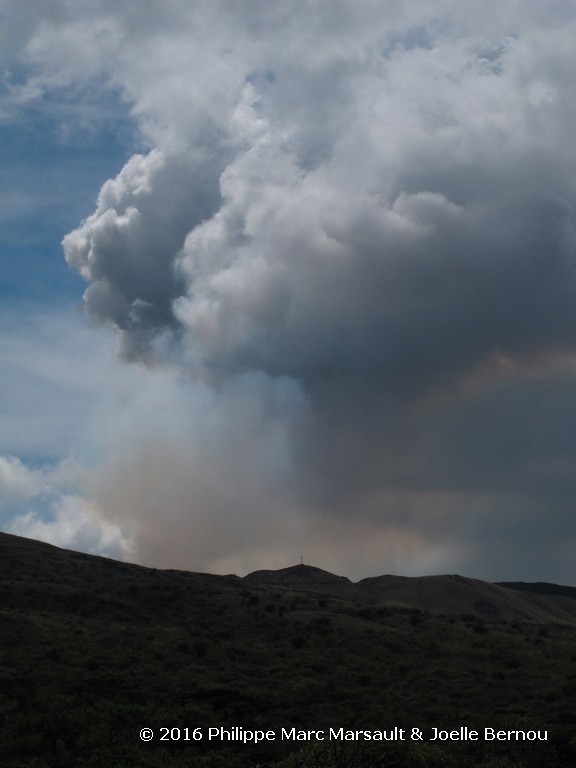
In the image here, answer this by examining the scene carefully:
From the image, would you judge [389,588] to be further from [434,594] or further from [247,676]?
[247,676]

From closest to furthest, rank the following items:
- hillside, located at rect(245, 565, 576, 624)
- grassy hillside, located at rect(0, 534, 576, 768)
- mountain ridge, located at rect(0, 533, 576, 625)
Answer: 1. grassy hillside, located at rect(0, 534, 576, 768)
2. mountain ridge, located at rect(0, 533, 576, 625)
3. hillside, located at rect(245, 565, 576, 624)

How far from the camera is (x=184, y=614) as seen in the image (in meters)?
75.4

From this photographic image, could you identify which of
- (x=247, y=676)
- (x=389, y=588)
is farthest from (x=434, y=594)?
(x=247, y=676)

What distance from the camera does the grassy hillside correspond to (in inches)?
1700

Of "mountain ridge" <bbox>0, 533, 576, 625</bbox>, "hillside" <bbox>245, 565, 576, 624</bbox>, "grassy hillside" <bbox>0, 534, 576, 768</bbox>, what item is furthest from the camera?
"hillside" <bbox>245, 565, 576, 624</bbox>

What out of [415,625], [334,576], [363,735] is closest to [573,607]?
[334,576]

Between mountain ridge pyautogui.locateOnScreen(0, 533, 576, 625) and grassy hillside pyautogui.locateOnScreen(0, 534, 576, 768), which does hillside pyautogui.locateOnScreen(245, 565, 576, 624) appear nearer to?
mountain ridge pyautogui.locateOnScreen(0, 533, 576, 625)

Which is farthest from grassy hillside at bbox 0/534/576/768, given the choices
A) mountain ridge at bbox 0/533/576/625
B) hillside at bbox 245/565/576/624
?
hillside at bbox 245/565/576/624

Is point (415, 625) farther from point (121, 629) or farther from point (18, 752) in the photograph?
point (18, 752)

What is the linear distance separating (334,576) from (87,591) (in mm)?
94748

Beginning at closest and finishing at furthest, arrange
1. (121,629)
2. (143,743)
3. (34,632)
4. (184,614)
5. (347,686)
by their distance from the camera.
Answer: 1. (143,743)
2. (347,686)
3. (34,632)
4. (121,629)
5. (184,614)

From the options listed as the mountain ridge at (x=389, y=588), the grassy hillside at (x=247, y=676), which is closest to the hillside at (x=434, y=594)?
the mountain ridge at (x=389, y=588)

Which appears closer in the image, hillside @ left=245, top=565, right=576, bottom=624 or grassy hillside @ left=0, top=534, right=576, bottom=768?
grassy hillside @ left=0, top=534, right=576, bottom=768

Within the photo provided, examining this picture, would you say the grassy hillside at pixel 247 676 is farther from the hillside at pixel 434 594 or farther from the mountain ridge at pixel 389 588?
the hillside at pixel 434 594
